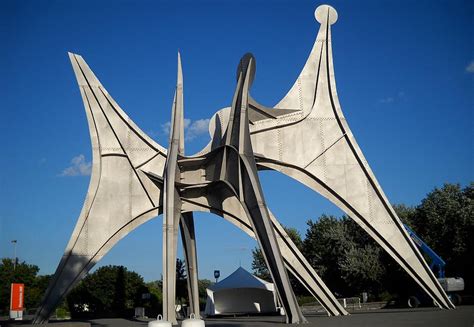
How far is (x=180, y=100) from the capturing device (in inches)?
771

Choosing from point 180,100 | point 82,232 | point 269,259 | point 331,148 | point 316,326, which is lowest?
point 316,326

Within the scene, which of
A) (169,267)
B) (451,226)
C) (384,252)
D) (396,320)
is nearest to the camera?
(396,320)

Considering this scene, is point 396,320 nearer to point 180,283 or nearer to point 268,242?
point 268,242

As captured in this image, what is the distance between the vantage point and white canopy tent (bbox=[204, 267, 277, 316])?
3481 cm

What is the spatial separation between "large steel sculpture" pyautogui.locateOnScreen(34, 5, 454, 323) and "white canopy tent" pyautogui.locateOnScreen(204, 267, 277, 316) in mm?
12642

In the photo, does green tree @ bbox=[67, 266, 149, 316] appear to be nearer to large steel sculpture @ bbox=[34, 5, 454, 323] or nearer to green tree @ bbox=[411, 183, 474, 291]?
green tree @ bbox=[411, 183, 474, 291]

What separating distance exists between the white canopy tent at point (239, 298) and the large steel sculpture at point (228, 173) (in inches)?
498

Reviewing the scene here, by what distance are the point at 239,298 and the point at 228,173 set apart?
21345mm

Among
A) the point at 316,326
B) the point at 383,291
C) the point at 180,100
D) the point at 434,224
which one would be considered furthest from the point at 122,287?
the point at 316,326

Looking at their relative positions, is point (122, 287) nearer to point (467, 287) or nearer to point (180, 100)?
point (467, 287)

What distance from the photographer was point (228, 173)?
1930 cm

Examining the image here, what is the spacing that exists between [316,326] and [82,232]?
34.0 feet

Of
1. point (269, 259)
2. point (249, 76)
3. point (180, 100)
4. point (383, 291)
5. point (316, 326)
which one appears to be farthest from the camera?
point (383, 291)

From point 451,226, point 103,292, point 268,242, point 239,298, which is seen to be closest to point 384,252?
point 451,226
